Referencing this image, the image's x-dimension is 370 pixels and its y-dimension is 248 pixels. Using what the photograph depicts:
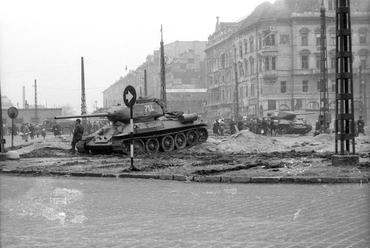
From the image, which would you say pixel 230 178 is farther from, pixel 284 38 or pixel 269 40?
pixel 269 40

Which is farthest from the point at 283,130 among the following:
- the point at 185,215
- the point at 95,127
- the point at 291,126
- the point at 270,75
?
the point at 185,215

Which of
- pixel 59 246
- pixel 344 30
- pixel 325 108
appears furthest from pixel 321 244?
pixel 325 108

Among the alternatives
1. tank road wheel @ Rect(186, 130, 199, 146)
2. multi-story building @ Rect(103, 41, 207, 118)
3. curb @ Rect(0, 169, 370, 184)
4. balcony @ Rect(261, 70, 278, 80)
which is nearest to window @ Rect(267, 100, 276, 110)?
balcony @ Rect(261, 70, 278, 80)

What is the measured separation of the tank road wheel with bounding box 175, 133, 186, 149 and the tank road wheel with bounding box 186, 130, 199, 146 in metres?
0.34

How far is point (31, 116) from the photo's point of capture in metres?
75.6

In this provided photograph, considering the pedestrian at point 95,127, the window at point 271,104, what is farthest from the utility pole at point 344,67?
the window at point 271,104

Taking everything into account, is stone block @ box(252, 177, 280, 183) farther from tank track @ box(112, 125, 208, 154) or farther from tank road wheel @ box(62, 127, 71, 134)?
tank road wheel @ box(62, 127, 71, 134)

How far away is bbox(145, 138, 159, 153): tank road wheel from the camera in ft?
79.2

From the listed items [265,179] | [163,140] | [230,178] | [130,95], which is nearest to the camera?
[265,179]

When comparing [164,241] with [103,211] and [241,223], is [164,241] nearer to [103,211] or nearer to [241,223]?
[241,223]

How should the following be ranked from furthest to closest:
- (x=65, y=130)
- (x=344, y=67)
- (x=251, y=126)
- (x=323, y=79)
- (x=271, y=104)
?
(x=271, y=104) < (x=65, y=130) < (x=251, y=126) < (x=323, y=79) < (x=344, y=67)

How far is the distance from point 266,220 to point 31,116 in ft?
234

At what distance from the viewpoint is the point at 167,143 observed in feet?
82.6

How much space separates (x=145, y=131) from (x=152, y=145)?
87 cm
